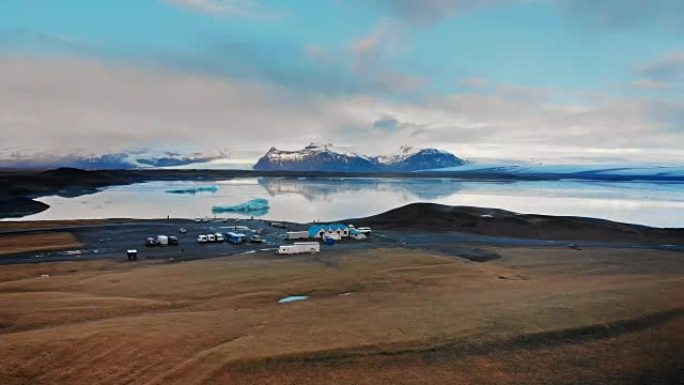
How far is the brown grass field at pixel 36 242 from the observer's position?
42647 millimetres

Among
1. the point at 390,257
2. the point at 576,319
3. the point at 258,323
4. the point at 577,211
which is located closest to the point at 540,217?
the point at 577,211

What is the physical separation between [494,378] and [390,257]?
23367 mm

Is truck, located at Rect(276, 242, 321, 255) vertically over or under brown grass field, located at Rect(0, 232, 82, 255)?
over

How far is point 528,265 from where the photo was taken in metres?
37.2

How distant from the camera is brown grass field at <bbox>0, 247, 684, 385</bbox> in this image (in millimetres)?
15016

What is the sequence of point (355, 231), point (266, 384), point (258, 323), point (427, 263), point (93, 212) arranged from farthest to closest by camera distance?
point (93, 212) < point (355, 231) < point (427, 263) < point (258, 323) < point (266, 384)

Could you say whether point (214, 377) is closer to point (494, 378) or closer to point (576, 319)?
point (494, 378)

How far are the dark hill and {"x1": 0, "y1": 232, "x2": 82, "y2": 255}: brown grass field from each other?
33.6 m

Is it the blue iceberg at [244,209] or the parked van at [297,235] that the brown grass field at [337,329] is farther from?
the blue iceberg at [244,209]

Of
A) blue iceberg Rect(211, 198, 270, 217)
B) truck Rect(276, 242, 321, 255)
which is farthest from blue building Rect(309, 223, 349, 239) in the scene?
blue iceberg Rect(211, 198, 270, 217)

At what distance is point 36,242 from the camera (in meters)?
46.1

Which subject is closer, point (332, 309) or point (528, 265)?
point (332, 309)

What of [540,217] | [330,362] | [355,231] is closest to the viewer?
[330,362]

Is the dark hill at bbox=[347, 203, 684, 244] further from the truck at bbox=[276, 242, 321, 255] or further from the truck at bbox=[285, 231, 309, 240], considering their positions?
the truck at bbox=[276, 242, 321, 255]
